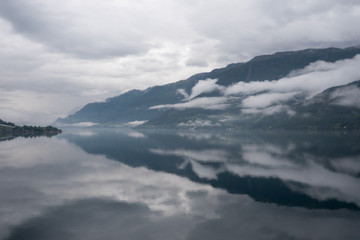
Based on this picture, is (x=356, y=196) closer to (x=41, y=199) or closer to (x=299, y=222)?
(x=299, y=222)

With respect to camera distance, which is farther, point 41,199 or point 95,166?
point 95,166

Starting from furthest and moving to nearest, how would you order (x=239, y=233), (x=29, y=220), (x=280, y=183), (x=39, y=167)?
(x=39, y=167), (x=280, y=183), (x=29, y=220), (x=239, y=233)

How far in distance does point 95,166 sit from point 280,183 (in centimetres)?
6699

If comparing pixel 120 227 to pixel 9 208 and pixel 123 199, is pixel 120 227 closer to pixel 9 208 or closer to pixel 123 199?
pixel 123 199

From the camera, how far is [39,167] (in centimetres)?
9975

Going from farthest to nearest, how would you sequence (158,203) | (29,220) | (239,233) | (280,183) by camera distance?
(280,183)
(158,203)
(29,220)
(239,233)

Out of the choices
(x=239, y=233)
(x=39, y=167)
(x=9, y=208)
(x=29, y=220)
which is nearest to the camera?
(x=239, y=233)

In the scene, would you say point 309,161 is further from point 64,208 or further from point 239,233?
point 64,208

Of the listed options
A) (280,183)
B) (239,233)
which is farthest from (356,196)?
(239,233)

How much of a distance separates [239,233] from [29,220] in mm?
35034

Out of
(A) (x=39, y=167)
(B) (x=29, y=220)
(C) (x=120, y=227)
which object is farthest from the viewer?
(A) (x=39, y=167)

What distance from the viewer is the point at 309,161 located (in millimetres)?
102000

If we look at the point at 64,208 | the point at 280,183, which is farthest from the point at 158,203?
the point at 280,183

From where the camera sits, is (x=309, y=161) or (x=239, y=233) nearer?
(x=239, y=233)
